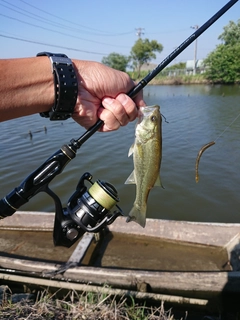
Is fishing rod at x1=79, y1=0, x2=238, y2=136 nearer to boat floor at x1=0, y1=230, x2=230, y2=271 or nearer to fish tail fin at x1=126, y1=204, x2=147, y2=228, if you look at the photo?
fish tail fin at x1=126, y1=204, x2=147, y2=228

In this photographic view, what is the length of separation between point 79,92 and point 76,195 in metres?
1.19

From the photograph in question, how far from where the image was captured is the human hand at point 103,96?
1908 millimetres

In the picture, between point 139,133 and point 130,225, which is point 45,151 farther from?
point 139,133

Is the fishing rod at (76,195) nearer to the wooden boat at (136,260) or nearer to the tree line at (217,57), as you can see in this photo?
the wooden boat at (136,260)

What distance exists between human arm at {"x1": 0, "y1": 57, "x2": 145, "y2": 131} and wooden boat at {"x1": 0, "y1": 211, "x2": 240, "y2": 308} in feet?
8.25

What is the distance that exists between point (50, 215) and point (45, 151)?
602 centimetres

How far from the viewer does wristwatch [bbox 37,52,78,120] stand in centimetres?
173

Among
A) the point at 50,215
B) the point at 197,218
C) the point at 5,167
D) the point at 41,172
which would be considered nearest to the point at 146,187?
the point at 41,172

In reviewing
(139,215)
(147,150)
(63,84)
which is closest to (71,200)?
(139,215)

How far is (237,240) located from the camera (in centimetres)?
438

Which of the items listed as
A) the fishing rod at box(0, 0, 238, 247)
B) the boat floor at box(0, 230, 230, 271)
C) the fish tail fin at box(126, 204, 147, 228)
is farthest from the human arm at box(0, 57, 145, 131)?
the boat floor at box(0, 230, 230, 271)

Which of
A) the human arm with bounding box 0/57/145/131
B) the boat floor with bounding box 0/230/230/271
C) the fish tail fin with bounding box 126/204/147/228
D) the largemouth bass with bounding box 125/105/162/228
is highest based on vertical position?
the human arm with bounding box 0/57/145/131

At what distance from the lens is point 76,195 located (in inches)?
108

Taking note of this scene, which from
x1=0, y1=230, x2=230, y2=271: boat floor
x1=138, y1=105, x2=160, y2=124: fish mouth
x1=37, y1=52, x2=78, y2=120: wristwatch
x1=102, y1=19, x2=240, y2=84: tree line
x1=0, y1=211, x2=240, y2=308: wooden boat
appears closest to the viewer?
x1=37, y1=52, x2=78, y2=120: wristwatch
